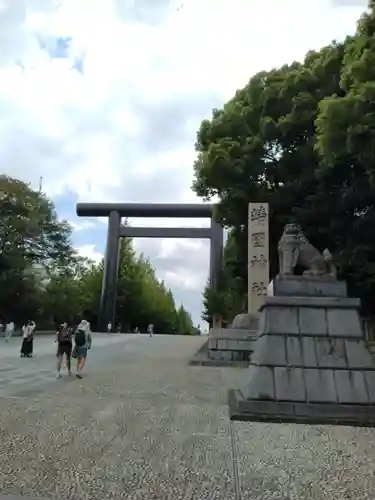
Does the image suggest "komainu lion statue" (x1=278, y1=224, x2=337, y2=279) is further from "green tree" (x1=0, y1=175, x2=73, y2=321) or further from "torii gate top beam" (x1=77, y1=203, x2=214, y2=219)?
"torii gate top beam" (x1=77, y1=203, x2=214, y2=219)

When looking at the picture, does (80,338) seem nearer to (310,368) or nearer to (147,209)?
(310,368)

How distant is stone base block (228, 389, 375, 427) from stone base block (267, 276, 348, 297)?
149cm

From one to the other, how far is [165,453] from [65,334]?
5876 millimetres

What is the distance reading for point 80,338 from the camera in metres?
9.36

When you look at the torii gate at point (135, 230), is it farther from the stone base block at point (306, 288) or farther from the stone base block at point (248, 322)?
the stone base block at point (306, 288)

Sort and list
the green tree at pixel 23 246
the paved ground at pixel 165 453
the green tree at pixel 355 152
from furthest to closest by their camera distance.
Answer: the green tree at pixel 23 246 → the green tree at pixel 355 152 → the paved ground at pixel 165 453

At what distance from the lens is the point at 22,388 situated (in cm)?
753

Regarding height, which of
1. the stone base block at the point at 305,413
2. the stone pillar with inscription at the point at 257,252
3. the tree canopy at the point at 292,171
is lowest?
the stone base block at the point at 305,413

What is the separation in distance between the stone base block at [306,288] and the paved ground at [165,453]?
67.8 inches

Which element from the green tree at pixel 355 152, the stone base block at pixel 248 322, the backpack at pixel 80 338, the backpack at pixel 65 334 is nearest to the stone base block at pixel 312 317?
the green tree at pixel 355 152

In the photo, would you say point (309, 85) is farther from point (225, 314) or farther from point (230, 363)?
point (225, 314)

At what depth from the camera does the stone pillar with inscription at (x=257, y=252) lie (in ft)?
50.3

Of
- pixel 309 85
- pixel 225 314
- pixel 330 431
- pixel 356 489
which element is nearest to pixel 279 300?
pixel 330 431

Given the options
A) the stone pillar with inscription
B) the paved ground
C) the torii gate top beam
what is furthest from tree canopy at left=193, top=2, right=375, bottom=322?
the torii gate top beam
